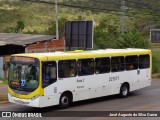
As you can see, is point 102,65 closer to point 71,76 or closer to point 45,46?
point 71,76

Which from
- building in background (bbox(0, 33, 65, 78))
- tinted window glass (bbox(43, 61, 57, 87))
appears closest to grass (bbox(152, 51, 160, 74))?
building in background (bbox(0, 33, 65, 78))

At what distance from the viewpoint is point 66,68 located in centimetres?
1709

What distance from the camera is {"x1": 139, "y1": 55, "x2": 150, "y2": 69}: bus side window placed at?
70.2ft

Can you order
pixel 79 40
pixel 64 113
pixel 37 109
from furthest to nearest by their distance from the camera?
pixel 79 40 < pixel 37 109 < pixel 64 113

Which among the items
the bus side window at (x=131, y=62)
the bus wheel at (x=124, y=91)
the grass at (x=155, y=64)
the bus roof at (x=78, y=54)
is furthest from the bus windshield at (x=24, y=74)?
the grass at (x=155, y=64)

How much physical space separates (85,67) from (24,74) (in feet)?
10.5

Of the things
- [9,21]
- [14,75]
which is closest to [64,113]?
[14,75]

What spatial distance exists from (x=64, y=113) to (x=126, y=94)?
562cm

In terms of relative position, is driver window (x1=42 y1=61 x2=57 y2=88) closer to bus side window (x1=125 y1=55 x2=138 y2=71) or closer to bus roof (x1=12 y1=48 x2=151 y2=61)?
bus roof (x1=12 y1=48 x2=151 y2=61)

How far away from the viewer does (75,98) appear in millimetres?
17500

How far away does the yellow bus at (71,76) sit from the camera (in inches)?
625

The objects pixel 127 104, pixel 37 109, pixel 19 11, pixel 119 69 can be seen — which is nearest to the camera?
pixel 37 109

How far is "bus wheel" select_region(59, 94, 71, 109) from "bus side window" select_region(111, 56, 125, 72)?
10.9 ft

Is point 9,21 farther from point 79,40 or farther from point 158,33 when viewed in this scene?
point 79,40
